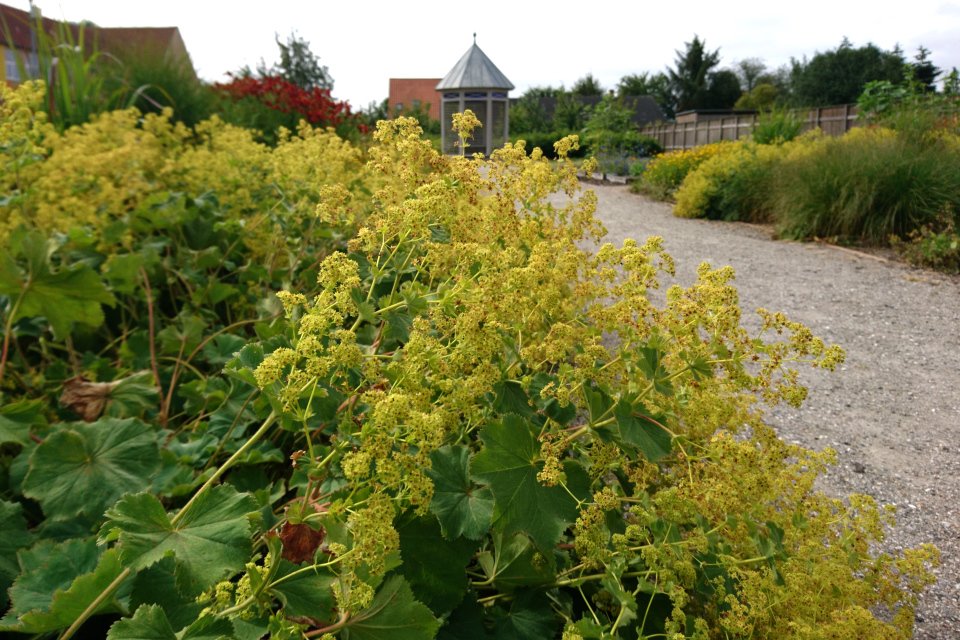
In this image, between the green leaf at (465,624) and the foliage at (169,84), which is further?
the foliage at (169,84)

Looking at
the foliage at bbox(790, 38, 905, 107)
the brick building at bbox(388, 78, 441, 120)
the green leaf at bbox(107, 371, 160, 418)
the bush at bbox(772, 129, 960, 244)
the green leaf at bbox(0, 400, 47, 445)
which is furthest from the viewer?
the foliage at bbox(790, 38, 905, 107)

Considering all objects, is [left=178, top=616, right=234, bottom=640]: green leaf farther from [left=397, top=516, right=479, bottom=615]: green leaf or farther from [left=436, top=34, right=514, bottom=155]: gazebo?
[left=436, top=34, right=514, bottom=155]: gazebo

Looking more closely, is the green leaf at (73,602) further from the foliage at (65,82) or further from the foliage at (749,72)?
the foliage at (749,72)

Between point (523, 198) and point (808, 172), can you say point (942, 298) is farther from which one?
point (523, 198)

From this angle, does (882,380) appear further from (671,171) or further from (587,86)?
(587,86)

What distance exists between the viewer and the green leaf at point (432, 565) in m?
1.16

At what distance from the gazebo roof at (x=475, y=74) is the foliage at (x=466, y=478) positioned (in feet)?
43.4

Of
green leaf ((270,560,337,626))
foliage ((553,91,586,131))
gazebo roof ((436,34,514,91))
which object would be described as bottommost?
green leaf ((270,560,337,626))

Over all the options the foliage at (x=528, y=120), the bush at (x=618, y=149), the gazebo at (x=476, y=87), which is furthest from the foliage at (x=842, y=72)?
the gazebo at (x=476, y=87)

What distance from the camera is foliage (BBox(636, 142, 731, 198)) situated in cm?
1268

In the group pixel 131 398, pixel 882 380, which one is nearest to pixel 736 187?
pixel 882 380

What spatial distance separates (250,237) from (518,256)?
2.46m

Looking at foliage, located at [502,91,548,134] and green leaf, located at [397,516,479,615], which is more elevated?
foliage, located at [502,91,548,134]

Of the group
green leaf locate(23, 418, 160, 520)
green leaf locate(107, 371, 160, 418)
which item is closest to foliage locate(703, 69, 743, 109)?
green leaf locate(107, 371, 160, 418)
